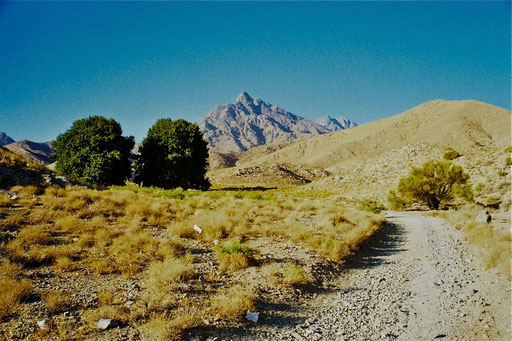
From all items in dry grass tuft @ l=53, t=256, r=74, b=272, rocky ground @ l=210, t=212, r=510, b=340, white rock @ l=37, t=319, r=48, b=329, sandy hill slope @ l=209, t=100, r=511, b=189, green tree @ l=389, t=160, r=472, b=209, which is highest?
sandy hill slope @ l=209, t=100, r=511, b=189

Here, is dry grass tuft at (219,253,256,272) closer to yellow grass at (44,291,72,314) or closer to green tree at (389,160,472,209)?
yellow grass at (44,291,72,314)

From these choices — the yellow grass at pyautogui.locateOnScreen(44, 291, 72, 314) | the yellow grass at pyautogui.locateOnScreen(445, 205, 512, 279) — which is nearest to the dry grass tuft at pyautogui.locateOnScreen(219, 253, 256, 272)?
the yellow grass at pyautogui.locateOnScreen(44, 291, 72, 314)

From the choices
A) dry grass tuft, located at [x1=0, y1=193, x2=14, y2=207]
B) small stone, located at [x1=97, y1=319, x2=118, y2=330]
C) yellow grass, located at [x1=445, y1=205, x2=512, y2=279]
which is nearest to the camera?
small stone, located at [x1=97, y1=319, x2=118, y2=330]

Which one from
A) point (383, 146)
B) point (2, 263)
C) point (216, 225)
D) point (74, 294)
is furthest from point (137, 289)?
point (383, 146)

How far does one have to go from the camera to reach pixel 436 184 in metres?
26.2

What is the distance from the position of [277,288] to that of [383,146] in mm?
115541

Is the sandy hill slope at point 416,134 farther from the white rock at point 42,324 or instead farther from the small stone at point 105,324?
the white rock at point 42,324

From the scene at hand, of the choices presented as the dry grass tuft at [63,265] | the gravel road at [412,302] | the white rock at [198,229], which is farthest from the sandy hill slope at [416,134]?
the dry grass tuft at [63,265]

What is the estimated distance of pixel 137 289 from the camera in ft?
19.1

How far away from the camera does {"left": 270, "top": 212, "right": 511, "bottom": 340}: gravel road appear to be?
16.9 feet

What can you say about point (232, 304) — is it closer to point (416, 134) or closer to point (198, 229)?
point (198, 229)

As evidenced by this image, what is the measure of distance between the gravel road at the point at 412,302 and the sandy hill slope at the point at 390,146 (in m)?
31.7

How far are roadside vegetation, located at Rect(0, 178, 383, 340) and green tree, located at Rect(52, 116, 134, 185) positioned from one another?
56.1 feet

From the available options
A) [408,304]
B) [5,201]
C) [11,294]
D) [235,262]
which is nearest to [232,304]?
[235,262]
